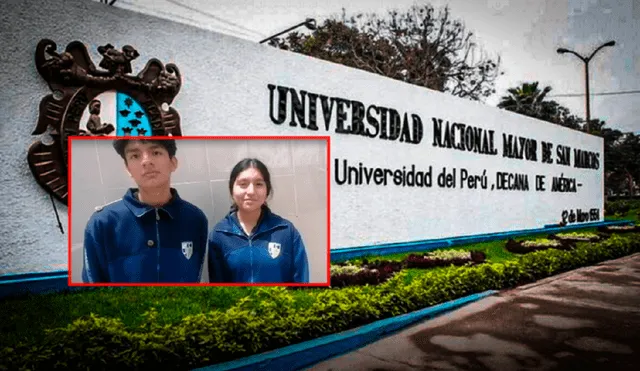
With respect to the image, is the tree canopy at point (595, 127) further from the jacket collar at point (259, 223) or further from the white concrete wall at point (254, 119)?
the jacket collar at point (259, 223)

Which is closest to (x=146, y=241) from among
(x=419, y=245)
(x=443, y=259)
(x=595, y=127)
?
(x=443, y=259)

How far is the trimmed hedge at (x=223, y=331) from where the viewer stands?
3213mm

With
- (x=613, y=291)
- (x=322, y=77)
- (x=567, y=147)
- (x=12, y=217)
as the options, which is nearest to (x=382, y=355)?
(x=12, y=217)

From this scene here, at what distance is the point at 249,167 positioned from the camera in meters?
2.66

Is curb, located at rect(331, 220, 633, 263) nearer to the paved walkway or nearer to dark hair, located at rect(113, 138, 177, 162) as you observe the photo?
the paved walkway

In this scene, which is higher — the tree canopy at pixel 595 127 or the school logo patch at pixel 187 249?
the tree canopy at pixel 595 127

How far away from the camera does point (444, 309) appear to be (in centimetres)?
566

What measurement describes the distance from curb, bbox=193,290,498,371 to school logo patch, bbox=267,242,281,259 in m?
1.15

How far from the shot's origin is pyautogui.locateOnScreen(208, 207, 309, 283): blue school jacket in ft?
8.65

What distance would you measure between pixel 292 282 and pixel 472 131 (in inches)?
368

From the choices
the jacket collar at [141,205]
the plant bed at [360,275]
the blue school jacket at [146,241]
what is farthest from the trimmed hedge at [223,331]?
the jacket collar at [141,205]

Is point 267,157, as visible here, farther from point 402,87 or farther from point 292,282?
point 402,87

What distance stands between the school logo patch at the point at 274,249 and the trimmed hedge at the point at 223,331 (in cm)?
123

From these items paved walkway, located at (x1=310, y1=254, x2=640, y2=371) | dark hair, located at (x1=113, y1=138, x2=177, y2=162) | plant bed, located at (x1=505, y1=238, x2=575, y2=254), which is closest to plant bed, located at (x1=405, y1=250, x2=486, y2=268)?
paved walkway, located at (x1=310, y1=254, x2=640, y2=371)
